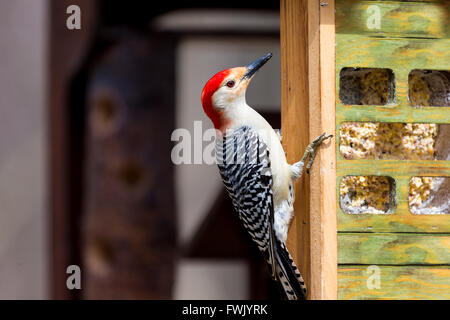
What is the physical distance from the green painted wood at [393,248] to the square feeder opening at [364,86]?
474mm

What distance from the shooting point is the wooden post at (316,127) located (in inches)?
87.7

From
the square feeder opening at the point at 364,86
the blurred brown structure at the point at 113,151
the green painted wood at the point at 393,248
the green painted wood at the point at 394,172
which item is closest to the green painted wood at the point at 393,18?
the green painted wood at the point at 394,172

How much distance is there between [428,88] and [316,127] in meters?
0.49

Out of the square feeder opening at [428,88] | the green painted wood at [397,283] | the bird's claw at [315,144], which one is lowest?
the green painted wood at [397,283]

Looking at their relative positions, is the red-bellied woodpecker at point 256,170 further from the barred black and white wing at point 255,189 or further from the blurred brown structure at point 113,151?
the blurred brown structure at point 113,151

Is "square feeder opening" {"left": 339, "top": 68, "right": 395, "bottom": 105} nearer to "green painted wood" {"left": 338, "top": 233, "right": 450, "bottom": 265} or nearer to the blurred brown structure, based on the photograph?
"green painted wood" {"left": 338, "top": 233, "right": 450, "bottom": 265}

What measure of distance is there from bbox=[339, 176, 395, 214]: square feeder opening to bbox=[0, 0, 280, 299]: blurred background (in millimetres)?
671

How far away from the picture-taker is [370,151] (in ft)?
7.63

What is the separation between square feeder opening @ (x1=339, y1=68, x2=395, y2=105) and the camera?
2352 mm

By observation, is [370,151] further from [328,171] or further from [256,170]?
[256,170]

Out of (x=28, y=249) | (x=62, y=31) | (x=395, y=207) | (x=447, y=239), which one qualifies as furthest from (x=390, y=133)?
(x=28, y=249)

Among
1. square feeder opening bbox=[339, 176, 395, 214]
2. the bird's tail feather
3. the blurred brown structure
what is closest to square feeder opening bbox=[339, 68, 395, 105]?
square feeder opening bbox=[339, 176, 395, 214]

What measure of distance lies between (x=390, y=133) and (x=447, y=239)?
16.2 inches

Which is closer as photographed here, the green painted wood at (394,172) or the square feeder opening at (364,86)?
the green painted wood at (394,172)
